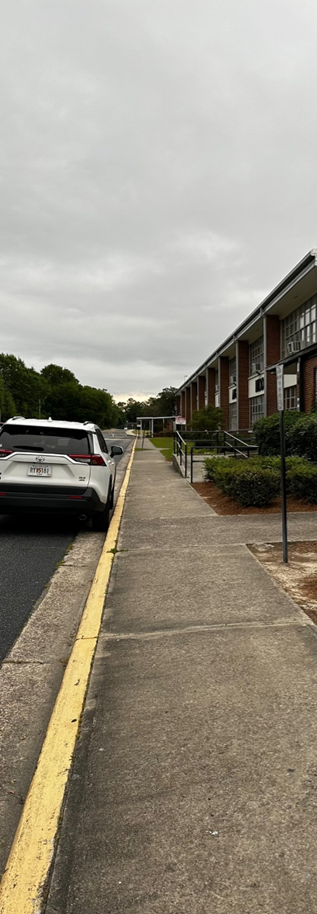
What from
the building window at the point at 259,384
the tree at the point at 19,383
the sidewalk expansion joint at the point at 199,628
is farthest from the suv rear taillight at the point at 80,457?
the tree at the point at 19,383

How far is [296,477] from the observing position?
9.58m

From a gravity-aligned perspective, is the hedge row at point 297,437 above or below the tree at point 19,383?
below

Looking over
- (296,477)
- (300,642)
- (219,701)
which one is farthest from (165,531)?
(219,701)

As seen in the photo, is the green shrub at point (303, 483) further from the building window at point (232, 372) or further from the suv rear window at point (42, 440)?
the building window at point (232, 372)

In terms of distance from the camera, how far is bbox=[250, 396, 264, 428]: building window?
37.8m

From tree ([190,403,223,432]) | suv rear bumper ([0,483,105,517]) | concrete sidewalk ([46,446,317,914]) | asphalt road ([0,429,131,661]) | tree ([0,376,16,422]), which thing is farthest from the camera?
tree ([0,376,16,422])

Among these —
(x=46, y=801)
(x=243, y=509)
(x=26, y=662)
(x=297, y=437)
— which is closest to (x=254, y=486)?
(x=243, y=509)

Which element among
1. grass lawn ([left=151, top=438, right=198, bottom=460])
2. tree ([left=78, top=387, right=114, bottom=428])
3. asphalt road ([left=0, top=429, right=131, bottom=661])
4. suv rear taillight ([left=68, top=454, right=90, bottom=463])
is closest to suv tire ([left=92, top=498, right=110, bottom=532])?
asphalt road ([left=0, top=429, right=131, bottom=661])

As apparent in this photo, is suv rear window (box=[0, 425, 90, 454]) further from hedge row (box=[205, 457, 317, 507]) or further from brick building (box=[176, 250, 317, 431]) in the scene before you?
brick building (box=[176, 250, 317, 431])

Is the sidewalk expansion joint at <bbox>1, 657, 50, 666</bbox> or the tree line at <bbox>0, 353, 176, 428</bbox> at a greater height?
the tree line at <bbox>0, 353, 176, 428</bbox>

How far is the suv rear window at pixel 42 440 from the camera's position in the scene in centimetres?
779

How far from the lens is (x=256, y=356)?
40.7 m

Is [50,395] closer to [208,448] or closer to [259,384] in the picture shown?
[259,384]

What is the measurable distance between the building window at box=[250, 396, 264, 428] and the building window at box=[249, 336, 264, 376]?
6.12 feet
